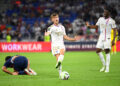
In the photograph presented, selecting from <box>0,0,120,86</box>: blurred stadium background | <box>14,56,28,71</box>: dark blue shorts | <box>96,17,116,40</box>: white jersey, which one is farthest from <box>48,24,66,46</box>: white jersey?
<box>0,0,120,86</box>: blurred stadium background

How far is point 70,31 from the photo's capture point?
3114cm

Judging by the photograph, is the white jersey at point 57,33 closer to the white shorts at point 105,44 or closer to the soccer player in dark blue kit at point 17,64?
the soccer player in dark blue kit at point 17,64

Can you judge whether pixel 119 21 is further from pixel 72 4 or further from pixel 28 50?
pixel 28 50

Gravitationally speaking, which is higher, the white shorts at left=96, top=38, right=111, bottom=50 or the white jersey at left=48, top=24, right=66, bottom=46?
the white jersey at left=48, top=24, right=66, bottom=46

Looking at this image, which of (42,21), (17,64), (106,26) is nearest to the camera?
(17,64)

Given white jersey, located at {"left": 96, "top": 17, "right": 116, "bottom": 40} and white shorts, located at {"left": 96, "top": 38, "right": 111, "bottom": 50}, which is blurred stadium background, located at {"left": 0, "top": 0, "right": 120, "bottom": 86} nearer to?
white shorts, located at {"left": 96, "top": 38, "right": 111, "bottom": 50}

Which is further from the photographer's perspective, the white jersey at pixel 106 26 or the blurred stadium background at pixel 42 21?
the blurred stadium background at pixel 42 21

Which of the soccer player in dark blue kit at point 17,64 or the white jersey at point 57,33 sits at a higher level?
the white jersey at point 57,33

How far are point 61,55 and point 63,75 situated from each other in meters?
0.99

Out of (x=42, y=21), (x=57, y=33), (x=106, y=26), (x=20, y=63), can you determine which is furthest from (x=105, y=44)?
(x=42, y=21)

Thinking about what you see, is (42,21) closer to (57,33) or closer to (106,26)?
(106,26)

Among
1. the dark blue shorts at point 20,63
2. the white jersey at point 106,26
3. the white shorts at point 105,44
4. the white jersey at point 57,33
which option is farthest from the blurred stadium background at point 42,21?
the white jersey at point 57,33

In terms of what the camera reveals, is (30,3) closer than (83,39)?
No

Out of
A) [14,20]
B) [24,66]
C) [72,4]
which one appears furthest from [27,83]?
[72,4]
